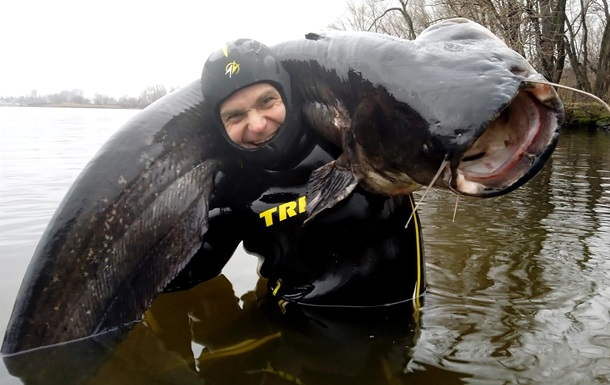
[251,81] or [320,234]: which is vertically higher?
[251,81]

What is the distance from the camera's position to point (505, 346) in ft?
7.02

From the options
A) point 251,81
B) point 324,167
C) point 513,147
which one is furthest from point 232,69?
point 513,147

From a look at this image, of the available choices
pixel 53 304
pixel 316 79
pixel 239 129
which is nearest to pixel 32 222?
pixel 53 304

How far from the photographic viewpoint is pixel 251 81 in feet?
6.74

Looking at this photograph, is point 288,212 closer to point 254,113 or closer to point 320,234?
point 320,234

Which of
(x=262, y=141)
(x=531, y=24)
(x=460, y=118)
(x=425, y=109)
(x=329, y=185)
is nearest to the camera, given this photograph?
(x=460, y=118)

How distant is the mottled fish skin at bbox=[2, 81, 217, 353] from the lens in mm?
2023

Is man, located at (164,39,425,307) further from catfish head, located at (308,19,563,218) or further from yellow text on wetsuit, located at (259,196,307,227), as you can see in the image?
catfish head, located at (308,19,563,218)

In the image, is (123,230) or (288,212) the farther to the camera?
(288,212)

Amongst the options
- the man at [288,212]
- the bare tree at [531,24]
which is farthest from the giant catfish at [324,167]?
the bare tree at [531,24]

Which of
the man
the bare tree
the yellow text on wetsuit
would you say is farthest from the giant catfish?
the bare tree

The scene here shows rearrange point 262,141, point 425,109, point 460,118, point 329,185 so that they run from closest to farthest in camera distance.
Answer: point 460,118
point 425,109
point 329,185
point 262,141

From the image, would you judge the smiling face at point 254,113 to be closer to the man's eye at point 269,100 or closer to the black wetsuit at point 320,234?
the man's eye at point 269,100

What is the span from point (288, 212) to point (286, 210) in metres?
0.01
